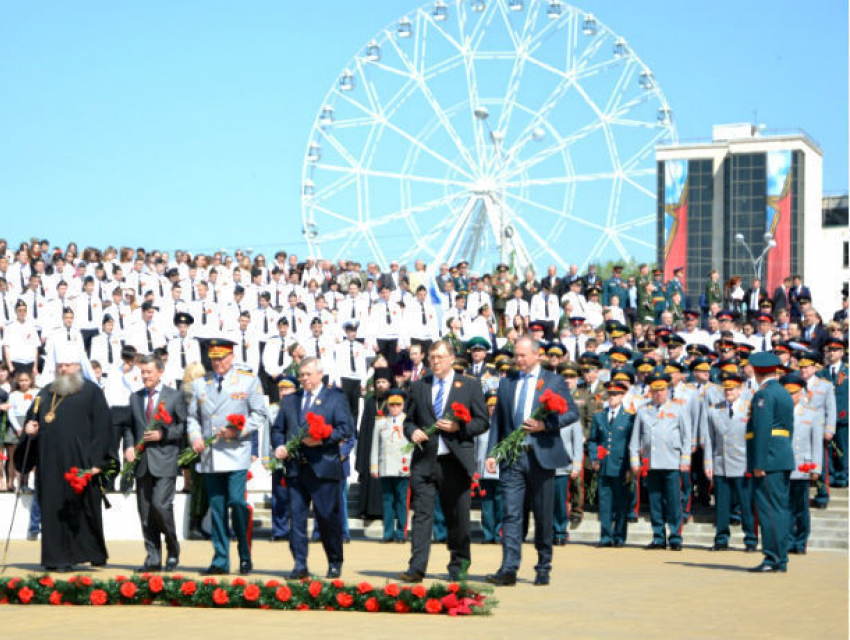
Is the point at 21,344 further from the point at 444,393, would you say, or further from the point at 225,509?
the point at 444,393

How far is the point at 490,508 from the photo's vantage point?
16562 millimetres

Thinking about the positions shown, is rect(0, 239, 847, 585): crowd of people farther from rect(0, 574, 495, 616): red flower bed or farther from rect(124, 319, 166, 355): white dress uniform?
rect(0, 574, 495, 616): red flower bed

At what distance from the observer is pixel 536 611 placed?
9766 mm

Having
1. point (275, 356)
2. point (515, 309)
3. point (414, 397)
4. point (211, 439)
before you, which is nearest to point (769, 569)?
point (414, 397)

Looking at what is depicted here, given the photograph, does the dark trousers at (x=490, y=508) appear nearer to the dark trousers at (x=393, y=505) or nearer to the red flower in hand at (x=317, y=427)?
the dark trousers at (x=393, y=505)

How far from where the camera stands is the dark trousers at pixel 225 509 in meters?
11.9

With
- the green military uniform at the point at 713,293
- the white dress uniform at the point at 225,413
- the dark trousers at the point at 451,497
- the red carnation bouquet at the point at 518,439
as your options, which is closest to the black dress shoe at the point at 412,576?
the dark trousers at the point at 451,497

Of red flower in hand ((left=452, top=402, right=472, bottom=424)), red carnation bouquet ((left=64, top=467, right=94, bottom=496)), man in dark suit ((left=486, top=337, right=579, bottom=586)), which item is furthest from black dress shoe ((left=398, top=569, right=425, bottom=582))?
red carnation bouquet ((left=64, top=467, right=94, bottom=496))

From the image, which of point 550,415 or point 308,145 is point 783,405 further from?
point 308,145

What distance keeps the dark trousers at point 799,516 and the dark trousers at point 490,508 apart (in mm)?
3498

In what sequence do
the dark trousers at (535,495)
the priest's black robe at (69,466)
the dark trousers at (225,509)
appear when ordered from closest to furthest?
the dark trousers at (535,495) < the dark trousers at (225,509) < the priest's black robe at (69,466)

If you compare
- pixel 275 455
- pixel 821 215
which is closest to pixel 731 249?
pixel 821 215

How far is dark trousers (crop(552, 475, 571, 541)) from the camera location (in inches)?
614

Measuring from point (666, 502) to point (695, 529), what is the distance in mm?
756
